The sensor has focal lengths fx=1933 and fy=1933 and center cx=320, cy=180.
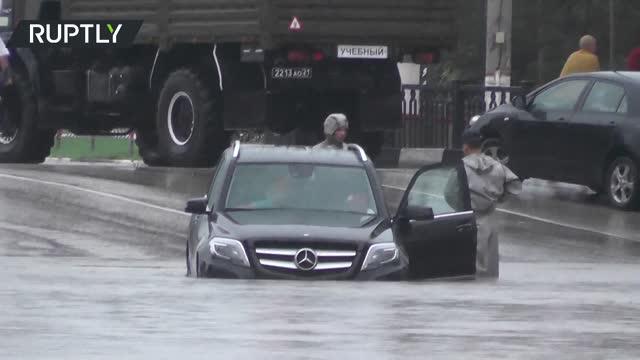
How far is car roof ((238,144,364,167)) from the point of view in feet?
47.9

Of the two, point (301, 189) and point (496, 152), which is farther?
point (496, 152)

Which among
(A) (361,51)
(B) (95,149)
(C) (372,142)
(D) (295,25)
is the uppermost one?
(D) (295,25)

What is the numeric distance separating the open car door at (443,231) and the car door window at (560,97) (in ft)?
25.6

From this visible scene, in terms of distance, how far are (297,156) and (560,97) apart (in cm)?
799

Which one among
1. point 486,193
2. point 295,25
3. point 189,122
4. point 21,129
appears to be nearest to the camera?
point 486,193

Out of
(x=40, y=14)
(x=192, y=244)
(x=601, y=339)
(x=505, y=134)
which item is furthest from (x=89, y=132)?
(x=601, y=339)

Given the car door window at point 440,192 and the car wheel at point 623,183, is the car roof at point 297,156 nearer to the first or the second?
the car door window at point 440,192

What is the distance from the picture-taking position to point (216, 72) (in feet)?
78.9

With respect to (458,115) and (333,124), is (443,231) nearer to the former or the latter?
(333,124)

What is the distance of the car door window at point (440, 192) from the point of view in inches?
557

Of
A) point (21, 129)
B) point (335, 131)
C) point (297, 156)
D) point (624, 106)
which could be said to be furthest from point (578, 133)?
point (21, 129)

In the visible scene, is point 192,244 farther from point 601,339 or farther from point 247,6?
point 247,6

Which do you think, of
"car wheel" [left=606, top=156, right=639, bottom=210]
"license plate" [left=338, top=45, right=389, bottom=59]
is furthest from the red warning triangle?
"car wheel" [left=606, top=156, right=639, bottom=210]

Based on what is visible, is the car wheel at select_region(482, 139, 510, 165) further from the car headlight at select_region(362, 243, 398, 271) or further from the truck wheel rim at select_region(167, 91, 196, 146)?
the car headlight at select_region(362, 243, 398, 271)
